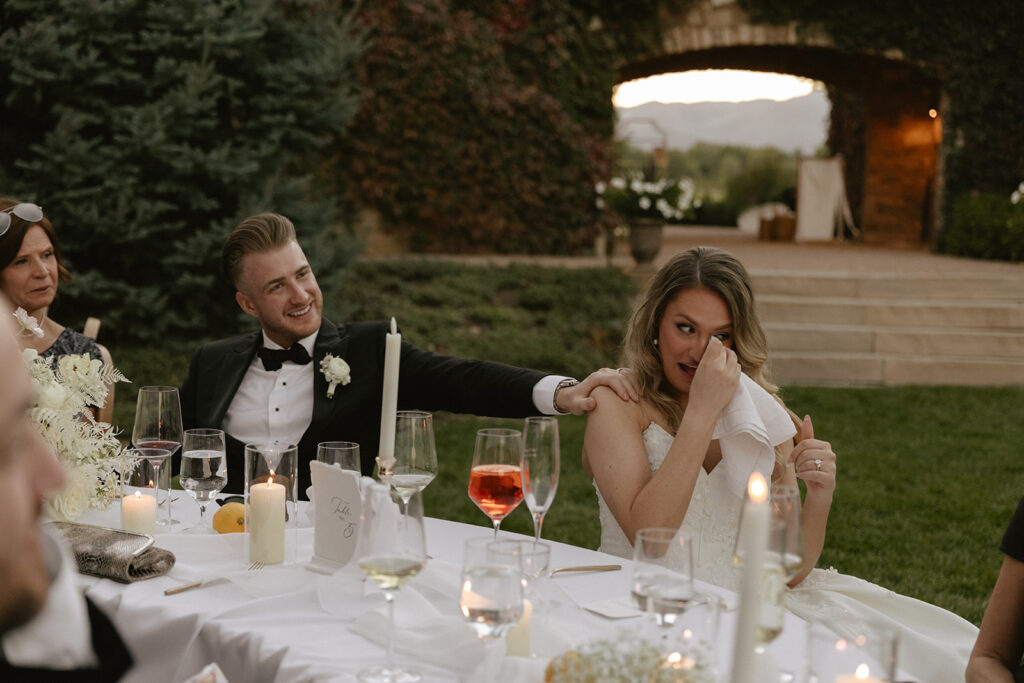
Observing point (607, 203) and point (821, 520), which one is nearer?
point (821, 520)

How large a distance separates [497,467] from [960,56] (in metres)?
14.1

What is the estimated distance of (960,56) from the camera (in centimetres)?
1373

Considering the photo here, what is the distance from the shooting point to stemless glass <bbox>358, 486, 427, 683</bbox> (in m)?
1.45

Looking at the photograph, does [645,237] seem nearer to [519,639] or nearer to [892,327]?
[892,327]

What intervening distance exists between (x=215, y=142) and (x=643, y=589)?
21.5 feet

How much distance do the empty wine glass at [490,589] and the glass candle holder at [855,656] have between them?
40 centimetres

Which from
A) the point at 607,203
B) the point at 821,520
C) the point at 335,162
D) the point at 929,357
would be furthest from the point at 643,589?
the point at 607,203

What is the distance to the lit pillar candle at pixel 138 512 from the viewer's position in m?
2.17

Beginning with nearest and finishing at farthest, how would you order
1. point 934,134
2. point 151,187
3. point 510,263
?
point 151,187, point 510,263, point 934,134

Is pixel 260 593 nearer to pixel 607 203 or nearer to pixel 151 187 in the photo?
pixel 151 187

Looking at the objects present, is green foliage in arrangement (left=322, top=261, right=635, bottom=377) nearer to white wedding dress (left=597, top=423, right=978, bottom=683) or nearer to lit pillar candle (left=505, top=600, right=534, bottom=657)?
white wedding dress (left=597, top=423, right=978, bottom=683)

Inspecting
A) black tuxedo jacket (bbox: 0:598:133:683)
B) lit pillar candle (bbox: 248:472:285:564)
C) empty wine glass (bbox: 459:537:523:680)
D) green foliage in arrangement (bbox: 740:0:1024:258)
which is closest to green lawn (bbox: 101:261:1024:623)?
lit pillar candle (bbox: 248:472:285:564)

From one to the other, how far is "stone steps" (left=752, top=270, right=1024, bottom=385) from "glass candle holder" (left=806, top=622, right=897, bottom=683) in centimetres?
764

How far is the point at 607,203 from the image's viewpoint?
12641 mm
